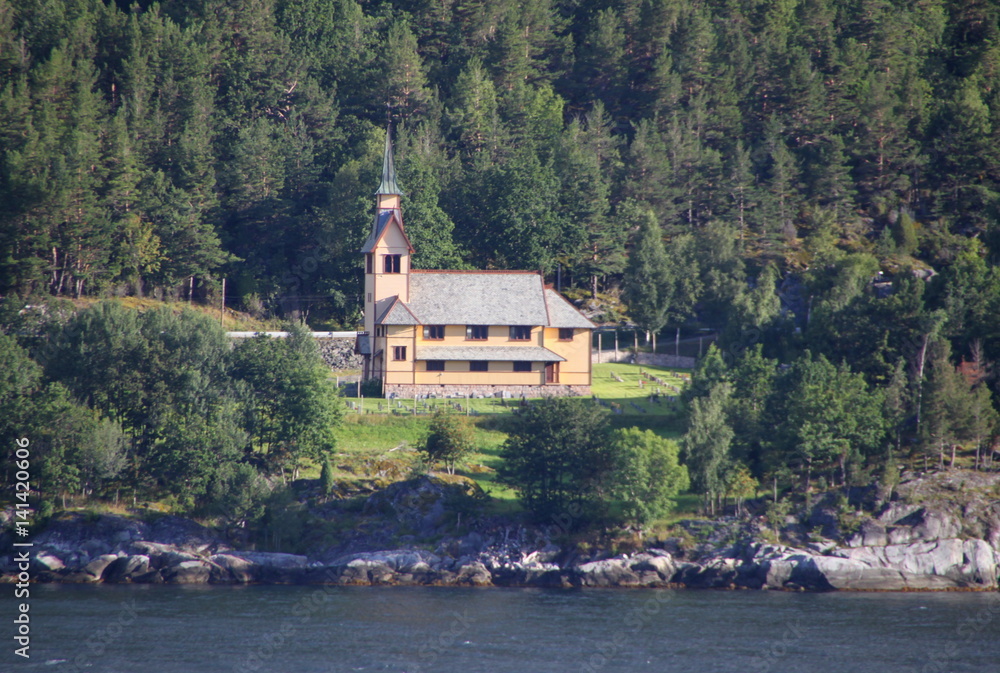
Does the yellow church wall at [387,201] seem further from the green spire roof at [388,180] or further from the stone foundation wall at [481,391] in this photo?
the stone foundation wall at [481,391]

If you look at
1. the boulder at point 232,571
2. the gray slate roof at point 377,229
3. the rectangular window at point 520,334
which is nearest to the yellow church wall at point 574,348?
the rectangular window at point 520,334

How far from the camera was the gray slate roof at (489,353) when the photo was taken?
7994cm

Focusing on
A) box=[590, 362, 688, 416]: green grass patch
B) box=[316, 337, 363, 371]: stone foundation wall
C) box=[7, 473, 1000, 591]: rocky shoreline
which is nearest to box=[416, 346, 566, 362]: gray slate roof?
box=[590, 362, 688, 416]: green grass patch

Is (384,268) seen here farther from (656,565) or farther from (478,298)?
(656,565)

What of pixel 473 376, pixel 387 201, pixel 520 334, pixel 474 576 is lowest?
pixel 474 576

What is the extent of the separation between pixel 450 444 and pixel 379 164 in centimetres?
3821

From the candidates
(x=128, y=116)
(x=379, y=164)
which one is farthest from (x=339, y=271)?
(x=128, y=116)

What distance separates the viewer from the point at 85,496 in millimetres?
65750

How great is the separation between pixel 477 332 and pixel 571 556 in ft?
72.7

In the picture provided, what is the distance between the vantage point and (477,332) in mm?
81562

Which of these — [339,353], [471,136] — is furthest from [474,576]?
[471,136]

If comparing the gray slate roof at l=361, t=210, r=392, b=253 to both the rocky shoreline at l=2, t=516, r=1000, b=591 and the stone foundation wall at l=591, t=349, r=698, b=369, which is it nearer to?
the stone foundation wall at l=591, t=349, r=698, b=369

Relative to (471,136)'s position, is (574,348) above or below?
below

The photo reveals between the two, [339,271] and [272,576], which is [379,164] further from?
[272,576]
